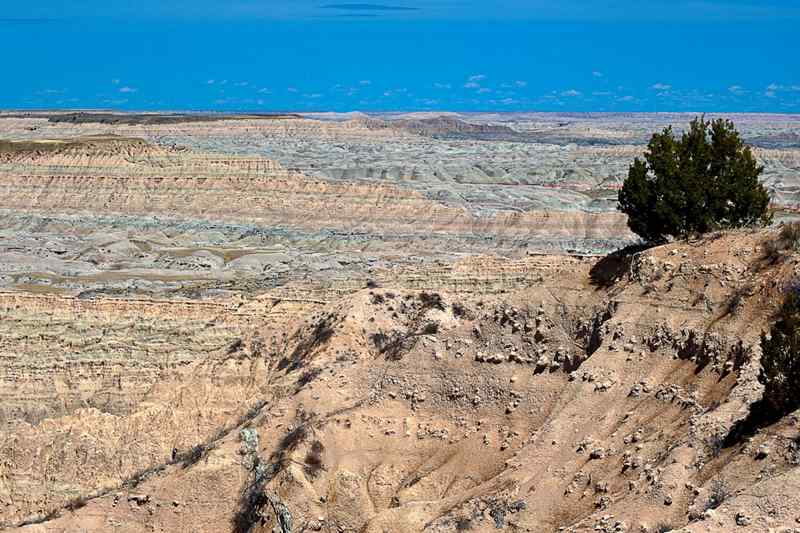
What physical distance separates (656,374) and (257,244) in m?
54.8

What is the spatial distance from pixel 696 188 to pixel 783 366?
869 centimetres

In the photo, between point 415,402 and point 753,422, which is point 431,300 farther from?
point 753,422

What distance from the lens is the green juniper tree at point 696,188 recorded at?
21.1m

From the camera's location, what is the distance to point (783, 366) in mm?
12867

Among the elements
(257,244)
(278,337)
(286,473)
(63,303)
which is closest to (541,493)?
(286,473)

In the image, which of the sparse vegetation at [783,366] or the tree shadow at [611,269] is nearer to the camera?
the sparse vegetation at [783,366]

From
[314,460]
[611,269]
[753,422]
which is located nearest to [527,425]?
[314,460]

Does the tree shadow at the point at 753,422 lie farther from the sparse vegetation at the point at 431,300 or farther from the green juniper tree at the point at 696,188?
the sparse vegetation at the point at 431,300

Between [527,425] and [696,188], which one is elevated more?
[696,188]

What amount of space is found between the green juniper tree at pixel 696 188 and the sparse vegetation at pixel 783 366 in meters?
7.42

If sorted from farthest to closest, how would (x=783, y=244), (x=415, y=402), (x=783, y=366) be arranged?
(x=415, y=402) < (x=783, y=244) < (x=783, y=366)

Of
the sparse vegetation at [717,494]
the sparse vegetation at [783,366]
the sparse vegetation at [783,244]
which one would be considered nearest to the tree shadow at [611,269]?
the sparse vegetation at [783,244]

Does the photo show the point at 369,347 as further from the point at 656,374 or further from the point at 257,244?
the point at 257,244

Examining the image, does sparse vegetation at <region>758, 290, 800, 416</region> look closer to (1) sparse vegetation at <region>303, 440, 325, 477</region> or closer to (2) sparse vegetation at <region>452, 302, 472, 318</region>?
(1) sparse vegetation at <region>303, 440, 325, 477</region>
